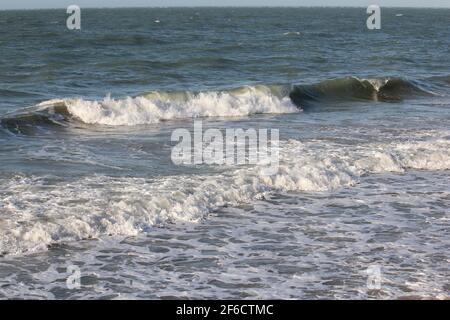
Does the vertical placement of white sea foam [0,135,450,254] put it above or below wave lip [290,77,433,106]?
above

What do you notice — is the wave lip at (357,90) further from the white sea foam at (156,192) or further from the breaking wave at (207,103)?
the white sea foam at (156,192)

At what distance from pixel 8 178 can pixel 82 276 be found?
12.6ft

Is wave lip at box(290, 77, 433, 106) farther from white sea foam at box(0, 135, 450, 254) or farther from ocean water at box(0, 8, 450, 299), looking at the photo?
white sea foam at box(0, 135, 450, 254)

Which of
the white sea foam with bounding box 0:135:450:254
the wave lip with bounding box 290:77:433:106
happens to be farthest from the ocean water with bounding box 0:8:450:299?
the wave lip with bounding box 290:77:433:106

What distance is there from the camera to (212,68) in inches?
1125

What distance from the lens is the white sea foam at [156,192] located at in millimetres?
8609

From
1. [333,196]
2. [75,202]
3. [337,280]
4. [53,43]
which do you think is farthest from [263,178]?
[53,43]

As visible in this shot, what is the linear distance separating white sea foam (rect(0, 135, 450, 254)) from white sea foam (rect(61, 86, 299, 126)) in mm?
5304

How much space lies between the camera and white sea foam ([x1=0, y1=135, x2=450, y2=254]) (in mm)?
8609

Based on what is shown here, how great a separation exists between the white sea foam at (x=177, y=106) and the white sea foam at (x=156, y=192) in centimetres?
530

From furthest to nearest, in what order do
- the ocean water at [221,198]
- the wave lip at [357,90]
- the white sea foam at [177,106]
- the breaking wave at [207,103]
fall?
the wave lip at [357,90]
the white sea foam at [177,106]
the breaking wave at [207,103]
the ocean water at [221,198]

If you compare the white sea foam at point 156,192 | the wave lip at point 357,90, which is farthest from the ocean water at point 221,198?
the wave lip at point 357,90
